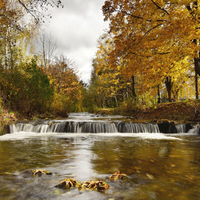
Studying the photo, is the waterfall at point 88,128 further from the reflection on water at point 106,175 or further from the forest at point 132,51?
the reflection on water at point 106,175

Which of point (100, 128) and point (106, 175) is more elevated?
point (100, 128)

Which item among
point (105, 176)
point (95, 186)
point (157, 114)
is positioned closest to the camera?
point (95, 186)

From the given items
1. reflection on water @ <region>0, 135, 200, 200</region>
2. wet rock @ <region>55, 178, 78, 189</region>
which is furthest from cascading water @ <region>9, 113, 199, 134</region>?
wet rock @ <region>55, 178, 78, 189</region>

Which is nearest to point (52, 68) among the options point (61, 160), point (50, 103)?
point (50, 103)

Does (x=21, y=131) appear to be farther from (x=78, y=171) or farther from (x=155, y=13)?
(x=155, y=13)

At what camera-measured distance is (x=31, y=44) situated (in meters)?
21.7

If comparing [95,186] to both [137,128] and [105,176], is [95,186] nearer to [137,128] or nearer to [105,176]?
[105,176]

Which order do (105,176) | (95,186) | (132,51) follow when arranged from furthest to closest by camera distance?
(132,51) < (105,176) < (95,186)

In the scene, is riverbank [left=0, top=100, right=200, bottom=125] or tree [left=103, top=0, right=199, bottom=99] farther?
riverbank [left=0, top=100, right=200, bottom=125]

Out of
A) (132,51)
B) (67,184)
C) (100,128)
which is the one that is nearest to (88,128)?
(100,128)

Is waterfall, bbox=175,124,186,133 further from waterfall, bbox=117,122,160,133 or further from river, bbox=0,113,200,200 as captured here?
river, bbox=0,113,200,200

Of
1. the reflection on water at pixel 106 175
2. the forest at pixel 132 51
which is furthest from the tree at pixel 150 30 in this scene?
the reflection on water at pixel 106 175

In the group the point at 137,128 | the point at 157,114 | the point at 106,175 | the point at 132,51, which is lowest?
the point at 106,175

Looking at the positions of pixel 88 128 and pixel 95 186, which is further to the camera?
pixel 88 128
